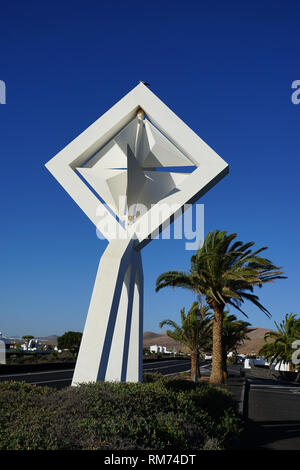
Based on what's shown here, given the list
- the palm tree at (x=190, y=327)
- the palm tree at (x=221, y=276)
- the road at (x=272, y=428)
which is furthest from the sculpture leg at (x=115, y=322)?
the palm tree at (x=190, y=327)

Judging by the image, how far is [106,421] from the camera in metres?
5.69

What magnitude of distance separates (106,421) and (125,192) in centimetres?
796

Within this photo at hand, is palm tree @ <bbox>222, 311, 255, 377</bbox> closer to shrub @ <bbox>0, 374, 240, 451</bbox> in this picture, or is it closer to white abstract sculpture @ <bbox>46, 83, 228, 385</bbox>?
white abstract sculpture @ <bbox>46, 83, 228, 385</bbox>

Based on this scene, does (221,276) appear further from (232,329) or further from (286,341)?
(286,341)

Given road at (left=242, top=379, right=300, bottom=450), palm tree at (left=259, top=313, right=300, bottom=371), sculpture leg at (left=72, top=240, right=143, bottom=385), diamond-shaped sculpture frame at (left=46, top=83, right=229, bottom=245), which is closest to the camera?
road at (left=242, top=379, right=300, bottom=450)

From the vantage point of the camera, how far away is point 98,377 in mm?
9055

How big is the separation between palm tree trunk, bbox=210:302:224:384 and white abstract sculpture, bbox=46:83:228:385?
335 inches

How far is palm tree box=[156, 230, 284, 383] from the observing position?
19.1 metres

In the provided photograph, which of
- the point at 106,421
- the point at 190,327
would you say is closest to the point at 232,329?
the point at 190,327

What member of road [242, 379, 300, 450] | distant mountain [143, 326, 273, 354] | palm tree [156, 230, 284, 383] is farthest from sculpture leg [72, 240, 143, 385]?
distant mountain [143, 326, 273, 354]
